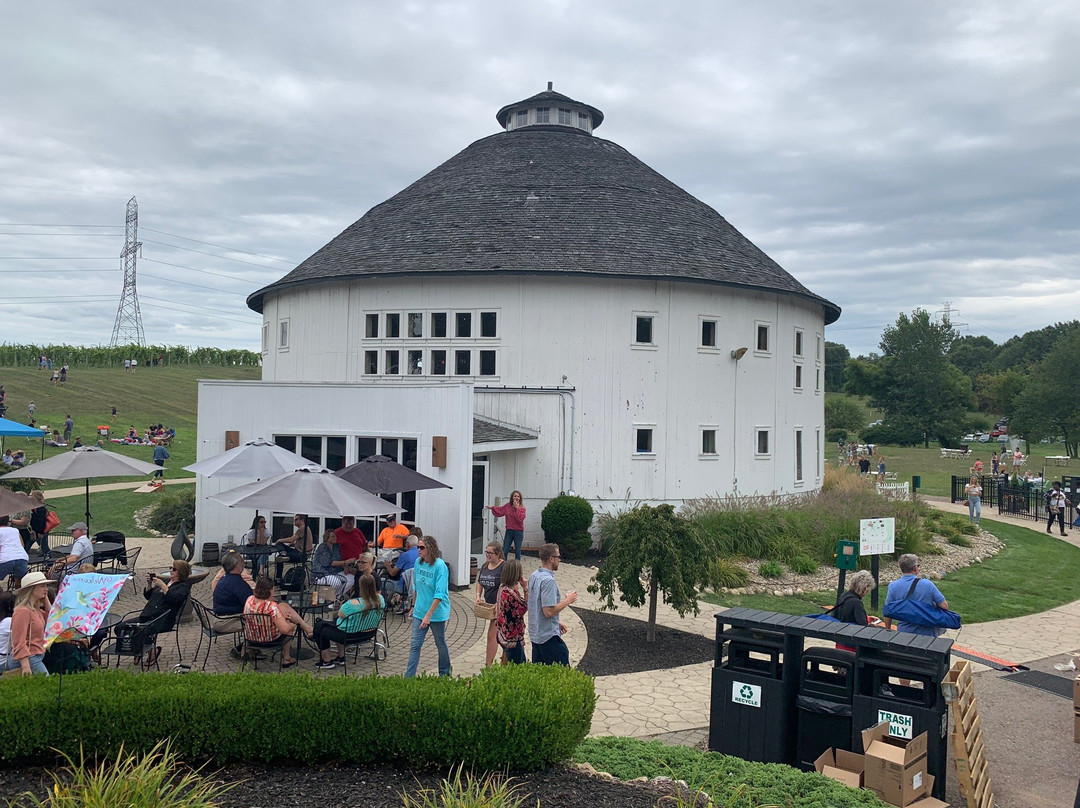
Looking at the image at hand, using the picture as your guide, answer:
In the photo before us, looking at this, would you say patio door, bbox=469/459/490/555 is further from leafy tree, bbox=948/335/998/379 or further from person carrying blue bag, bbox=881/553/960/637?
leafy tree, bbox=948/335/998/379

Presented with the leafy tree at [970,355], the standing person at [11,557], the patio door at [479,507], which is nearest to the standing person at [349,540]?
the standing person at [11,557]

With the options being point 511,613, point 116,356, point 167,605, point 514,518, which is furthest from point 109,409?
point 511,613

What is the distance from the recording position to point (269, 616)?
364 inches

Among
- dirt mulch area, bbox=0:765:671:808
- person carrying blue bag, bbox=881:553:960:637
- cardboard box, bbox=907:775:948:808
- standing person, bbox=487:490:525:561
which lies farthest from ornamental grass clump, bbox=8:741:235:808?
standing person, bbox=487:490:525:561

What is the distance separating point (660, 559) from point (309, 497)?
499cm

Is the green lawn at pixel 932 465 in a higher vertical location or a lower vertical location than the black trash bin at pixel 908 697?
higher

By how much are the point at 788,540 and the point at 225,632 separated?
13.2 meters

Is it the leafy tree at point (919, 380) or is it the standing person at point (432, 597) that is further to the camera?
the leafy tree at point (919, 380)

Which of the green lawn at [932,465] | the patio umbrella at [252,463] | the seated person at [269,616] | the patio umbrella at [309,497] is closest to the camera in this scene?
the seated person at [269,616]

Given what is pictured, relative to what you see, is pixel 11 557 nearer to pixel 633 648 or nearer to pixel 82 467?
pixel 82 467

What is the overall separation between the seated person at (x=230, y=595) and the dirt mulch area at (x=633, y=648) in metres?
4.55

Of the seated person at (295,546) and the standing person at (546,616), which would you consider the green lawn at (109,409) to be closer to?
the seated person at (295,546)

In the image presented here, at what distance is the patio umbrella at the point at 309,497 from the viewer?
34.9 feet

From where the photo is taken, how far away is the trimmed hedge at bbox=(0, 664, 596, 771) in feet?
19.1
